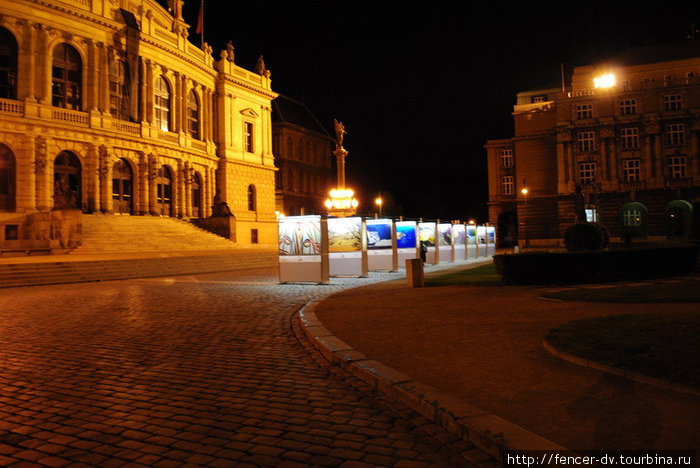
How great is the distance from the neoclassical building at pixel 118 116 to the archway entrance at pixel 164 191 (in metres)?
0.09

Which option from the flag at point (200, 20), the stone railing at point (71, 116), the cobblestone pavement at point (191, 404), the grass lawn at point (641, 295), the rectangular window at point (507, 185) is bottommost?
the cobblestone pavement at point (191, 404)

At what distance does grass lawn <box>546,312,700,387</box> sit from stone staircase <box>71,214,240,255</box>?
94.7 feet

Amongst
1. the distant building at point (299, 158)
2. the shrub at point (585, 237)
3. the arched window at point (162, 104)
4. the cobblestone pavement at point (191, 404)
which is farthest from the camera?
the distant building at point (299, 158)

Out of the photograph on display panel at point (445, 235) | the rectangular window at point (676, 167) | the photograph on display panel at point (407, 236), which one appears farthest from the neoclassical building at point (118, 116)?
the rectangular window at point (676, 167)

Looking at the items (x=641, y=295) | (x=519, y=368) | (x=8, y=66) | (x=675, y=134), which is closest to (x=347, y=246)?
(x=641, y=295)

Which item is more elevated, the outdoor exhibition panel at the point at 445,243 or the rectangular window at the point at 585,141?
the rectangular window at the point at 585,141

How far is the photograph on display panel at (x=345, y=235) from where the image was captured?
74.4 feet

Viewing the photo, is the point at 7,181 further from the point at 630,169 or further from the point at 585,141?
the point at 630,169

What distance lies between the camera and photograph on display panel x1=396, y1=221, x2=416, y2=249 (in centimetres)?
2766

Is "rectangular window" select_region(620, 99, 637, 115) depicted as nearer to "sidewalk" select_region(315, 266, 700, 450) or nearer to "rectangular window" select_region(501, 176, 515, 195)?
"rectangular window" select_region(501, 176, 515, 195)

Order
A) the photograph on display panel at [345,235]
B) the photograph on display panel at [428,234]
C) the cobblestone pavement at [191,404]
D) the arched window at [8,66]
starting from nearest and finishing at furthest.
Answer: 1. the cobblestone pavement at [191,404]
2. the photograph on display panel at [345,235]
3. the photograph on display panel at [428,234]
4. the arched window at [8,66]

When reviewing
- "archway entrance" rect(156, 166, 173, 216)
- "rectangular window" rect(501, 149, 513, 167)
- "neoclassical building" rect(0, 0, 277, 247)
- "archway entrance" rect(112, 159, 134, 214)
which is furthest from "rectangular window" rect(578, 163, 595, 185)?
"archway entrance" rect(112, 159, 134, 214)

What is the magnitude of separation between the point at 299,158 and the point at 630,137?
41.1m

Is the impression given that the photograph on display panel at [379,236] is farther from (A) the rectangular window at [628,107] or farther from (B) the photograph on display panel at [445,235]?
(A) the rectangular window at [628,107]
